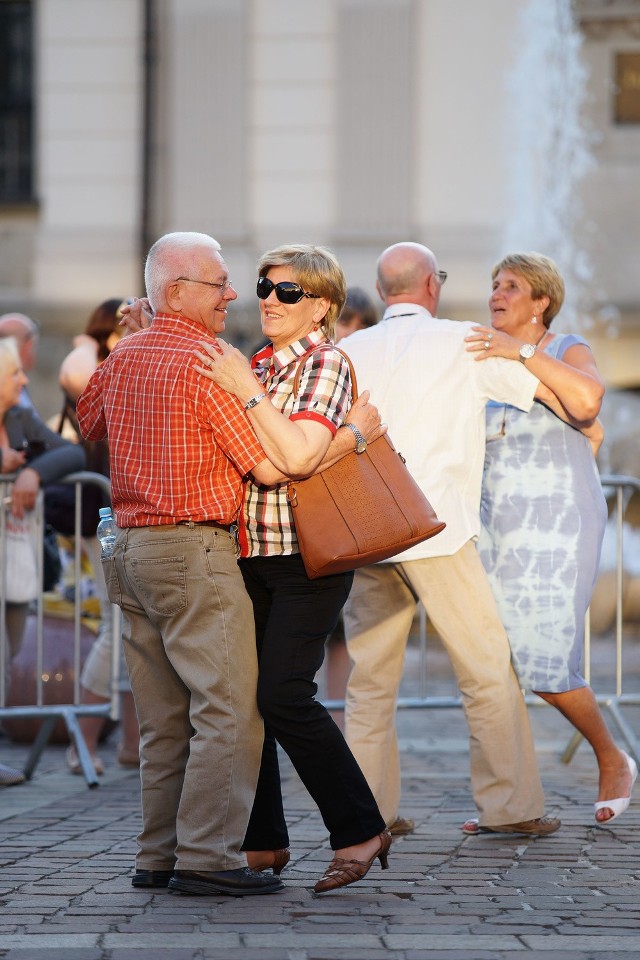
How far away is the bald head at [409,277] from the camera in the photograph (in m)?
5.29

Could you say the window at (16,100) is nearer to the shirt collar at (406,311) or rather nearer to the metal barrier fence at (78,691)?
the metal barrier fence at (78,691)

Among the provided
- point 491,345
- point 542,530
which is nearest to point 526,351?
point 491,345

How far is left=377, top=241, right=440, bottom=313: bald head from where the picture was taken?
17.4ft

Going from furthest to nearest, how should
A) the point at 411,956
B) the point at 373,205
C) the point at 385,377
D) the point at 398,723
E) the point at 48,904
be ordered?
the point at 373,205, the point at 398,723, the point at 385,377, the point at 48,904, the point at 411,956

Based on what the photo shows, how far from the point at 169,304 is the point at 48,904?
1.66 m

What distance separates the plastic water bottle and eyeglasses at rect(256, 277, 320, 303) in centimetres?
82

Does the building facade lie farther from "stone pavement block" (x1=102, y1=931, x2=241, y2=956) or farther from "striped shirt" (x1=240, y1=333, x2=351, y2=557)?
"stone pavement block" (x1=102, y1=931, x2=241, y2=956)

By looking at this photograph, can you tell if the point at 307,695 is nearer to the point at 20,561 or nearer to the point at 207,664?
the point at 207,664

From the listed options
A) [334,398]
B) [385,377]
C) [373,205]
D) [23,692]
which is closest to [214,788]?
[334,398]

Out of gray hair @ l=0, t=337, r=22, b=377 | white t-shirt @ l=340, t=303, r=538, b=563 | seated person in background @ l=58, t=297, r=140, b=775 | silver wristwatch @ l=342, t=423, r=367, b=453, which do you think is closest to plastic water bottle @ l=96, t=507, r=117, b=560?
silver wristwatch @ l=342, t=423, r=367, b=453

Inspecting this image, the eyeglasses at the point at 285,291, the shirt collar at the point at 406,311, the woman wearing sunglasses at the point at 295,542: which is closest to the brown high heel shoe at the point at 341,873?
the woman wearing sunglasses at the point at 295,542

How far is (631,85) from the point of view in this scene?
1703 cm

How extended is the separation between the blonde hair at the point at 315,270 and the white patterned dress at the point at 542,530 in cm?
123

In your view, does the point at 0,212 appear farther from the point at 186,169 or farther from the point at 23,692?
the point at 23,692
